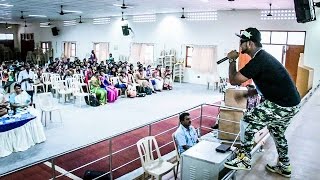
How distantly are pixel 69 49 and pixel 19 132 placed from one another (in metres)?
16.3

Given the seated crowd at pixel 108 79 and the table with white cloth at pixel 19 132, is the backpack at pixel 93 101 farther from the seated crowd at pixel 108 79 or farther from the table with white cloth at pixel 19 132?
the table with white cloth at pixel 19 132

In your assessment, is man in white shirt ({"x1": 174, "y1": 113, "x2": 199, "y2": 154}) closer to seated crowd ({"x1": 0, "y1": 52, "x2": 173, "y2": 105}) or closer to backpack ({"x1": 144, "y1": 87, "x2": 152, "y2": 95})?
seated crowd ({"x1": 0, "y1": 52, "x2": 173, "y2": 105})

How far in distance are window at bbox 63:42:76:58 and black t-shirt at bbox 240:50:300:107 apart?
19.4 m

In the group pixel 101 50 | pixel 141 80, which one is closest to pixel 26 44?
pixel 101 50

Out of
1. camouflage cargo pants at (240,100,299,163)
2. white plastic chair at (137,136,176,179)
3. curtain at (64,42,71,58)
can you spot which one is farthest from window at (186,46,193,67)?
camouflage cargo pants at (240,100,299,163)

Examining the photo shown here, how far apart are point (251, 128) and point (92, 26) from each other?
1744cm

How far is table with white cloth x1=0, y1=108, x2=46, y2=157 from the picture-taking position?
16.6ft

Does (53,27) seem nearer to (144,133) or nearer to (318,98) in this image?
(144,133)

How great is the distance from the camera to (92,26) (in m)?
18.5

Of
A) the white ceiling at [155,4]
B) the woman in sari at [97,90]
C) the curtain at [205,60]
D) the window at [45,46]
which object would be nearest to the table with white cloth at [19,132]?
the woman in sari at [97,90]

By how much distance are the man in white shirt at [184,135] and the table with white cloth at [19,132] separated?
3.02 metres

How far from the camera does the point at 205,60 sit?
1362 centimetres

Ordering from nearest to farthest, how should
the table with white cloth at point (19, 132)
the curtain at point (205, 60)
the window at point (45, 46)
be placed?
the table with white cloth at point (19, 132)
the curtain at point (205, 60)
the window at point (45, 46)

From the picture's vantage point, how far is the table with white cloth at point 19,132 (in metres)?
5.07
